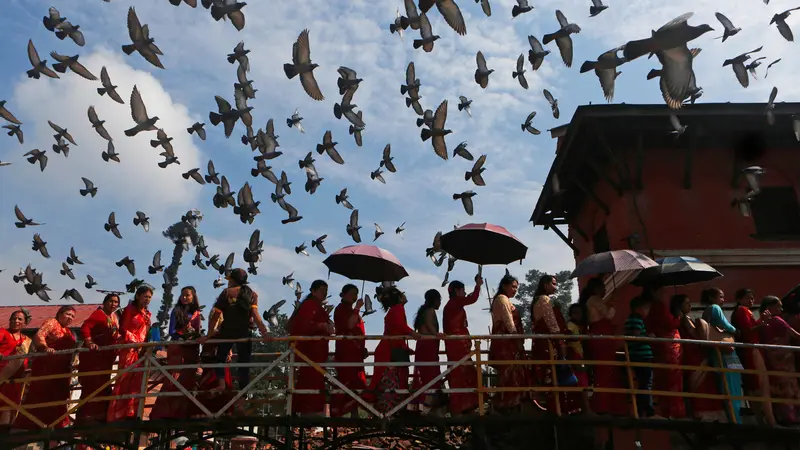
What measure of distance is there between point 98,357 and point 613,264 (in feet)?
22.7

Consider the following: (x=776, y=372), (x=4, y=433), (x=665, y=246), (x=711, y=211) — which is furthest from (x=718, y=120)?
(x=4, y=433)

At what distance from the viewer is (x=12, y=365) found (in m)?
7.21

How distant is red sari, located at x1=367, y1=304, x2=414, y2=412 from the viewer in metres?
6.79

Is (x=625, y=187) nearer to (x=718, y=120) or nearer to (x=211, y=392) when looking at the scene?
(x=718, y=120)

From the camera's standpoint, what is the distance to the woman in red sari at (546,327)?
6824 millimetres

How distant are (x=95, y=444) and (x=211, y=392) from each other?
1657 millimetres

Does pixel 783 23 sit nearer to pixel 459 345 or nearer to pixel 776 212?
pixel 776 212

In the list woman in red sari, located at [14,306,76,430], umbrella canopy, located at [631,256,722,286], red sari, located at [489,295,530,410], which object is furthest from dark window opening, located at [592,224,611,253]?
woman in red sari, located at [14,306,76,430]

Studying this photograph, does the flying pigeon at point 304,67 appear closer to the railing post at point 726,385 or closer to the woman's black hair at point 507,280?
the woman's black hair at point 507,280

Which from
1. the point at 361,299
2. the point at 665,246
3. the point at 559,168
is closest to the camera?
the point at 361,299

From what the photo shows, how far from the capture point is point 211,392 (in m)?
6.74

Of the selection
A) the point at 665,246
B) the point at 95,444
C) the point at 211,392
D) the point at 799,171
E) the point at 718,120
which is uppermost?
the point at 718,120

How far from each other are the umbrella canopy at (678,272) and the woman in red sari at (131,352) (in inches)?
286

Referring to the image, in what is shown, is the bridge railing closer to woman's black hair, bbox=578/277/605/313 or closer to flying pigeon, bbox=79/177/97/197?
woman's black hair, bbox=578/277/605/313
